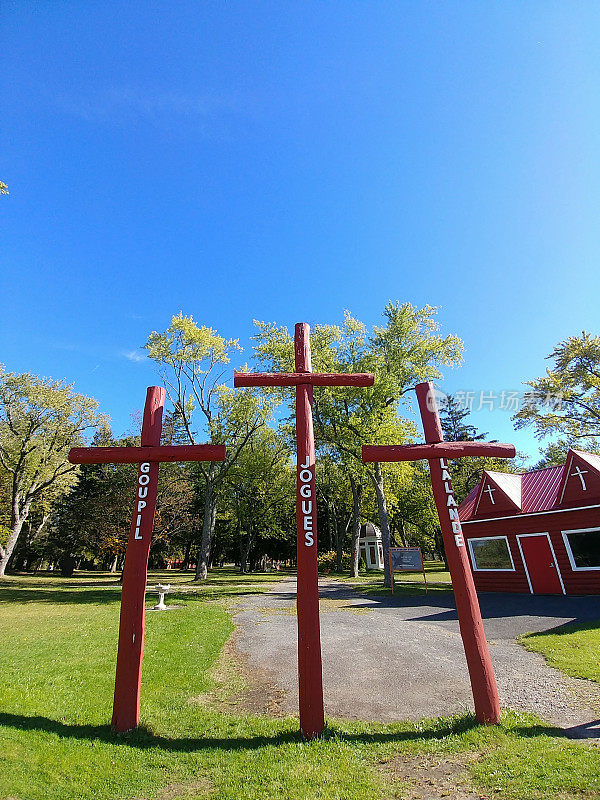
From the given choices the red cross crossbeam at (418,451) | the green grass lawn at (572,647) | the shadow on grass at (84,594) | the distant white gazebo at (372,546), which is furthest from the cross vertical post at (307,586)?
the distant white gazebo at (372,546)

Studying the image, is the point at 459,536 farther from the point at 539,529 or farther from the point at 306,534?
the point at 539,529

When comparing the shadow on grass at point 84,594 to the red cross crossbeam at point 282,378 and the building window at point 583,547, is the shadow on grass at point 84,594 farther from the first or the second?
the red cross crossbeam at point 282,378

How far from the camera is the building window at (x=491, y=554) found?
19.8 m

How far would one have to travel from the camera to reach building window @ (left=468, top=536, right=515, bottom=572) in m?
19.8

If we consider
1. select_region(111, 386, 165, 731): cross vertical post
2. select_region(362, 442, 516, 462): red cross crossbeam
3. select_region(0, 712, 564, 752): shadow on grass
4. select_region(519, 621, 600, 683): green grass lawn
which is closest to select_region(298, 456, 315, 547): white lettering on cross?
select_region(362, 442, 516, 462): red cross crossbeam

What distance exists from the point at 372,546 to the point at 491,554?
24.8m

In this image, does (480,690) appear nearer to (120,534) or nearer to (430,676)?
(430,676)

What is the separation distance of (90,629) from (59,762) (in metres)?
8.50

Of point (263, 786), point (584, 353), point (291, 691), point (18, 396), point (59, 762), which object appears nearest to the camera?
point (263, 786)

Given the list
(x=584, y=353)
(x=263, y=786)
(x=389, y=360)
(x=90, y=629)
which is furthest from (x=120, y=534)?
(x=584, y=353)

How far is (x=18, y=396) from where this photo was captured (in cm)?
2853

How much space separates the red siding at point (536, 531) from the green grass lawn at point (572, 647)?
5823 mm

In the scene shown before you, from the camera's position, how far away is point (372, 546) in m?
44.2

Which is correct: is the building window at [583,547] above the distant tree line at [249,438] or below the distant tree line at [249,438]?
below
